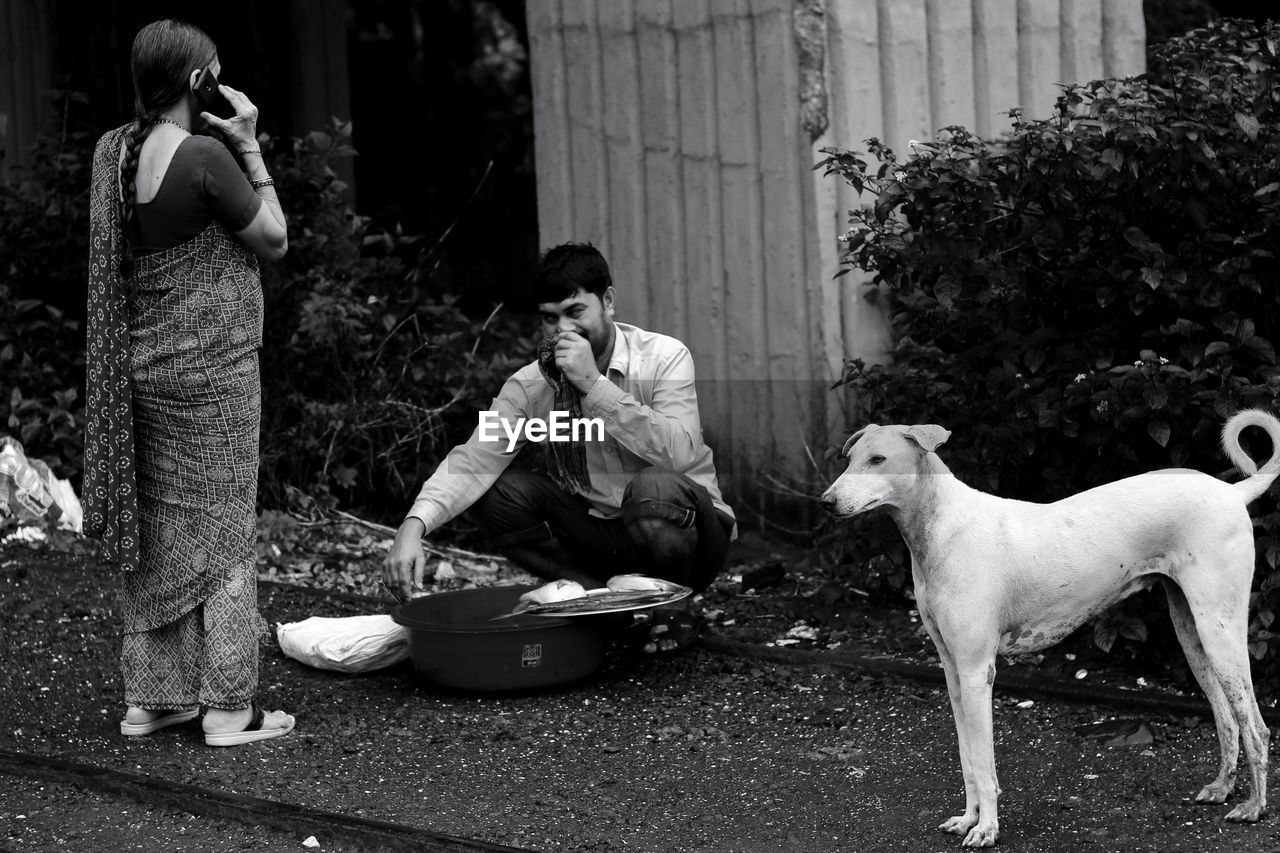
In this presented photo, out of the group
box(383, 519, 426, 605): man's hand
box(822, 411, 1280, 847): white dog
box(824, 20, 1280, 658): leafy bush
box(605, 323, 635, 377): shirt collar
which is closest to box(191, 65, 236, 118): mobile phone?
box(383, 519, 426, 605): man's hand

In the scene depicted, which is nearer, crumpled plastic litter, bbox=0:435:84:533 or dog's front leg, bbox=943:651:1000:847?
dog's front leg, bbox=943:651:1000:847

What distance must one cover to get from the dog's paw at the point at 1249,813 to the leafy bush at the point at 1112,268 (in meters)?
0.84

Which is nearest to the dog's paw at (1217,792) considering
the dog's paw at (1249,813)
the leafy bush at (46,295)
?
the dog's paw at (1249,813)

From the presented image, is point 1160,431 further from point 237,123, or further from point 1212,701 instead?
point 237,123

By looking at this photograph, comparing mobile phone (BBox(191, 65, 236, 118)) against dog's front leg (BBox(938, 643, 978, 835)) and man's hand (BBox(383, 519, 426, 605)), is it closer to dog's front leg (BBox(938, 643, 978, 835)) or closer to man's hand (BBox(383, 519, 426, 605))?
man's hand (BBox(383, 519, 426, 605))

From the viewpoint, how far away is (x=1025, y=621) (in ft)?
12.8

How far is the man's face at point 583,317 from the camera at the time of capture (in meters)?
5.27

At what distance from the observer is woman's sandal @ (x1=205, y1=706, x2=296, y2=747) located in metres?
4.79

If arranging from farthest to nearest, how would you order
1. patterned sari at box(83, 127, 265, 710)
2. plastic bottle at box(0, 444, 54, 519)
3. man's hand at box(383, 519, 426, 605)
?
plastic bottle at box(0, 444, 54, 519), man's hand at box(383, 519, 426, 605), patterned sari at box(83, 127, 265, 710)

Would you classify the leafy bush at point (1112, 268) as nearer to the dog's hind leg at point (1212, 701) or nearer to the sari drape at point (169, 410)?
the dog's hind leg at point (1212, 701)

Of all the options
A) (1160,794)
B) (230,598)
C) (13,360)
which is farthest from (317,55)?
(1160,794)

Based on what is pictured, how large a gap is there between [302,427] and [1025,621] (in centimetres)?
462

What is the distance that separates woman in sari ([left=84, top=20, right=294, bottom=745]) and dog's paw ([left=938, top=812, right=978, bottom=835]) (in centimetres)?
215

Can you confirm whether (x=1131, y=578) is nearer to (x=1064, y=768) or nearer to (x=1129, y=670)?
(x=1064, y=768)
